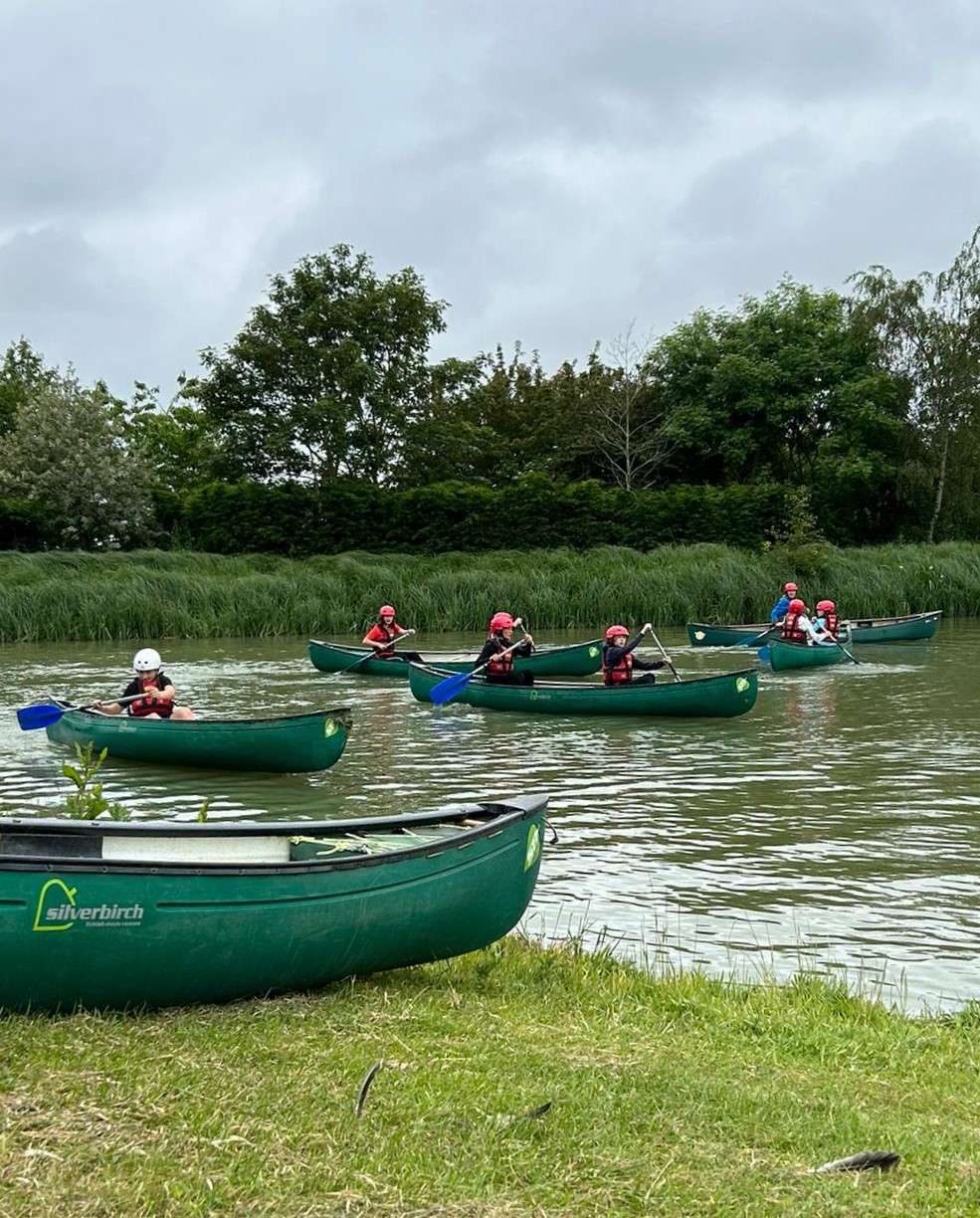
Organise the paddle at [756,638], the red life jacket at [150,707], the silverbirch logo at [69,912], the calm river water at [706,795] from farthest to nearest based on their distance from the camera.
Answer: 1. the paddle at [756,638]
2. the red life jacket at [150,707]
3. the calm river water at [706,795]
4. the silverbirch logo at [69,912]

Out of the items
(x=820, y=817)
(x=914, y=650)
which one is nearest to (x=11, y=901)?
(x=820, y=817)

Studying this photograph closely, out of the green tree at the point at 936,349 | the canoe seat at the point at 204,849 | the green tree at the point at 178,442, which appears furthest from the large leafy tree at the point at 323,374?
the canoe seat at the point at 204,849

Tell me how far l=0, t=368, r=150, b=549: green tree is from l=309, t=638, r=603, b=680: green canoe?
1742cm

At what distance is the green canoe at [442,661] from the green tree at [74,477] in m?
17.4

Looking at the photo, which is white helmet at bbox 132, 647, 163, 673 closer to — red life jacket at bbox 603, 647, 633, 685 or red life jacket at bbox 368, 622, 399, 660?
red life jacket at bbox 603, 647, 633, 685

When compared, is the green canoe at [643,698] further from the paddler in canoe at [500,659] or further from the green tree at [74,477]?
the green tree at [74,477]

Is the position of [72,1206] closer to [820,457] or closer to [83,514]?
[83,514]

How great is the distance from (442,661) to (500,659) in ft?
9.70

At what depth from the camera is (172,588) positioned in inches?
1176

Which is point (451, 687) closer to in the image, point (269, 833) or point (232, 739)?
point (232, 739)

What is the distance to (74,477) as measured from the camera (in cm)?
3844

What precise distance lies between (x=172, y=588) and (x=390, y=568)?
19.3 ft

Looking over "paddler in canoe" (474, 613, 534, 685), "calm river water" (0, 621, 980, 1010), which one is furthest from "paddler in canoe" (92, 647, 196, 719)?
"paddler in canoe" (474, 613, 534, 685)

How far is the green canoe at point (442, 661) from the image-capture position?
2227cm
